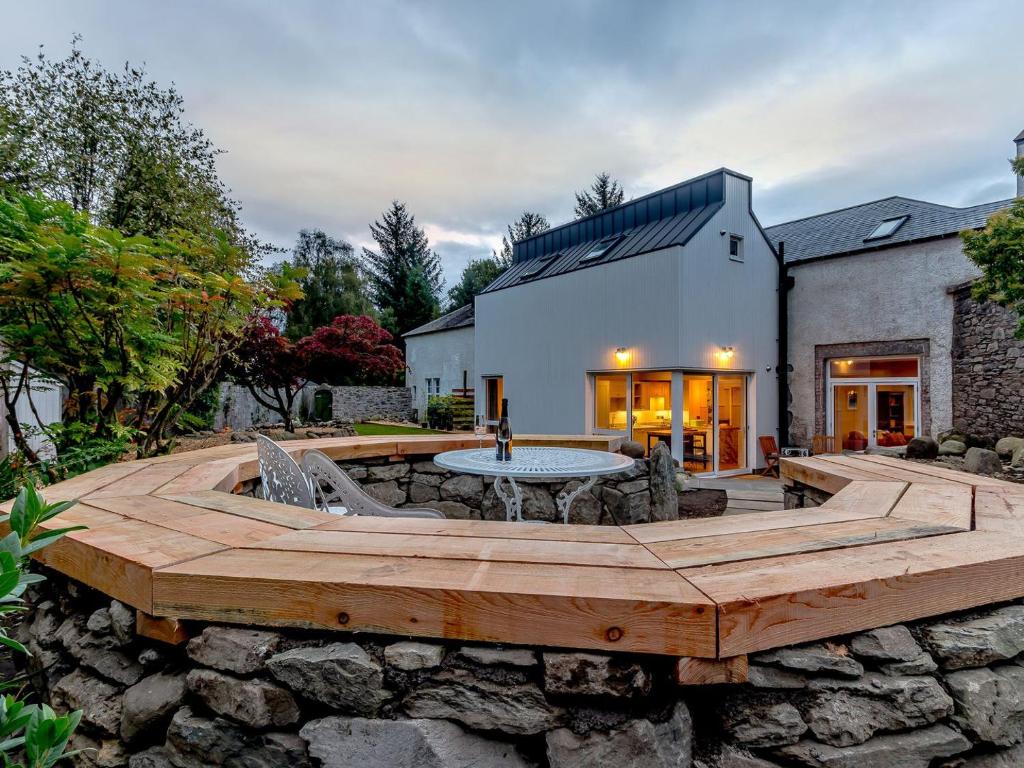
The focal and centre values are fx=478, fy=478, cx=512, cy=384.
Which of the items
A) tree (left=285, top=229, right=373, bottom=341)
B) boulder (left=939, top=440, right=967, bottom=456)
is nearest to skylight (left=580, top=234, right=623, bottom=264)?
boulder (left=939, top=440, right=967, bottom=456)

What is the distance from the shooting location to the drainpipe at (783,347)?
938 cm

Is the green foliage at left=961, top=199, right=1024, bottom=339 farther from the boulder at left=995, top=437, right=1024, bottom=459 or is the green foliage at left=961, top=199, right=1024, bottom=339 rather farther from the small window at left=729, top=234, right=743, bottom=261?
the small window at left=729, top=234, right=743, bottom=261

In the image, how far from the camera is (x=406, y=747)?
1.00m

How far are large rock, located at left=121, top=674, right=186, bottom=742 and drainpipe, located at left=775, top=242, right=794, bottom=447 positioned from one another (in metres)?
10.2

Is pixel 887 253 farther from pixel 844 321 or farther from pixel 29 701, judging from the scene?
pixel 29 701

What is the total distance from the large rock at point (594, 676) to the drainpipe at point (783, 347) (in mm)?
9781

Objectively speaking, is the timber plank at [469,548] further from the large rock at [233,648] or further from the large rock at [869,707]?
the large rock at [869,707]

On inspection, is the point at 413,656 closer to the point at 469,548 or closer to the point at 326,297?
the point at 469,548

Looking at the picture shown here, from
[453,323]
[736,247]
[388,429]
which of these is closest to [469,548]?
[736,247]

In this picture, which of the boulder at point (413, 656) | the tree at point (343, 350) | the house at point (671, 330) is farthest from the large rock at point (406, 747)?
the tree at point (343, 350)

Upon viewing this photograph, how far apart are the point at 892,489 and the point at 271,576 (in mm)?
2281

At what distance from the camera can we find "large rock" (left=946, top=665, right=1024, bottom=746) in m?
1.04

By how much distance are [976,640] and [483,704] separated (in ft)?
3.66

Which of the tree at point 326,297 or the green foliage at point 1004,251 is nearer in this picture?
the green foliage at point 1004,251
